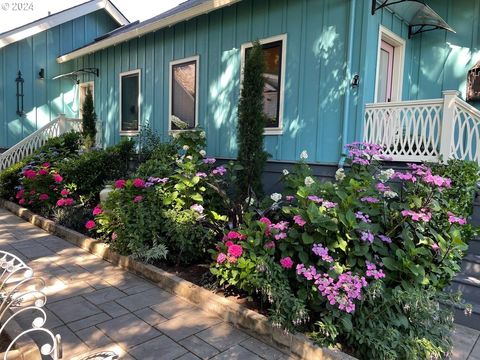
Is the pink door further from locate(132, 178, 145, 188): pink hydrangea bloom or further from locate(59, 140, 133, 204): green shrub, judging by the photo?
locate(59, 140, 133, 204): green shrub

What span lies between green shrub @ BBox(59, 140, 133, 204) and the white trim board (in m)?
4.71

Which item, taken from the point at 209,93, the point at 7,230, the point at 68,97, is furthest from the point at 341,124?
the point at 68,97

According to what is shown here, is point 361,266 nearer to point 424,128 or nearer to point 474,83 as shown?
point 424,128

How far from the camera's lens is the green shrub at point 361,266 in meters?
2.51

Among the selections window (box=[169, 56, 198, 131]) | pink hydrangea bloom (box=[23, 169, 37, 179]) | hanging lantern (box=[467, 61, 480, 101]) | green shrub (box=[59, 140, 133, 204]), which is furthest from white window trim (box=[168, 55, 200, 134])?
hanging lantern (box=[467, 61, 480, 101])

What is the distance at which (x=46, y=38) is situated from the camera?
34.0ft

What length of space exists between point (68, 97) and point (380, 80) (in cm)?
885

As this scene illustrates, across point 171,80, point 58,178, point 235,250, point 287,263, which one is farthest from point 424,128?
point 58,178

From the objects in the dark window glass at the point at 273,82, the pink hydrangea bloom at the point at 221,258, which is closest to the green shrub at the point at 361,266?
the pink hydrangea bloom at the point at 221,258

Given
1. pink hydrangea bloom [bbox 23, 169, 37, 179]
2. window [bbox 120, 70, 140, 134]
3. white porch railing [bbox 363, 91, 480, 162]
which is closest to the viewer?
white porch railing [bbox 363, 91, 480, 162]

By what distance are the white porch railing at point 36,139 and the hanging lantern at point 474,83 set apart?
8907 mm

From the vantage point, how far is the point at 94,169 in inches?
266

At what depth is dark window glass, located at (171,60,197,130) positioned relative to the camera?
281 inches

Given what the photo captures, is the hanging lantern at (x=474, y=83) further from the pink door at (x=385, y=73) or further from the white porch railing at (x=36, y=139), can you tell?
the white porch railing at (x=36, y=139)
